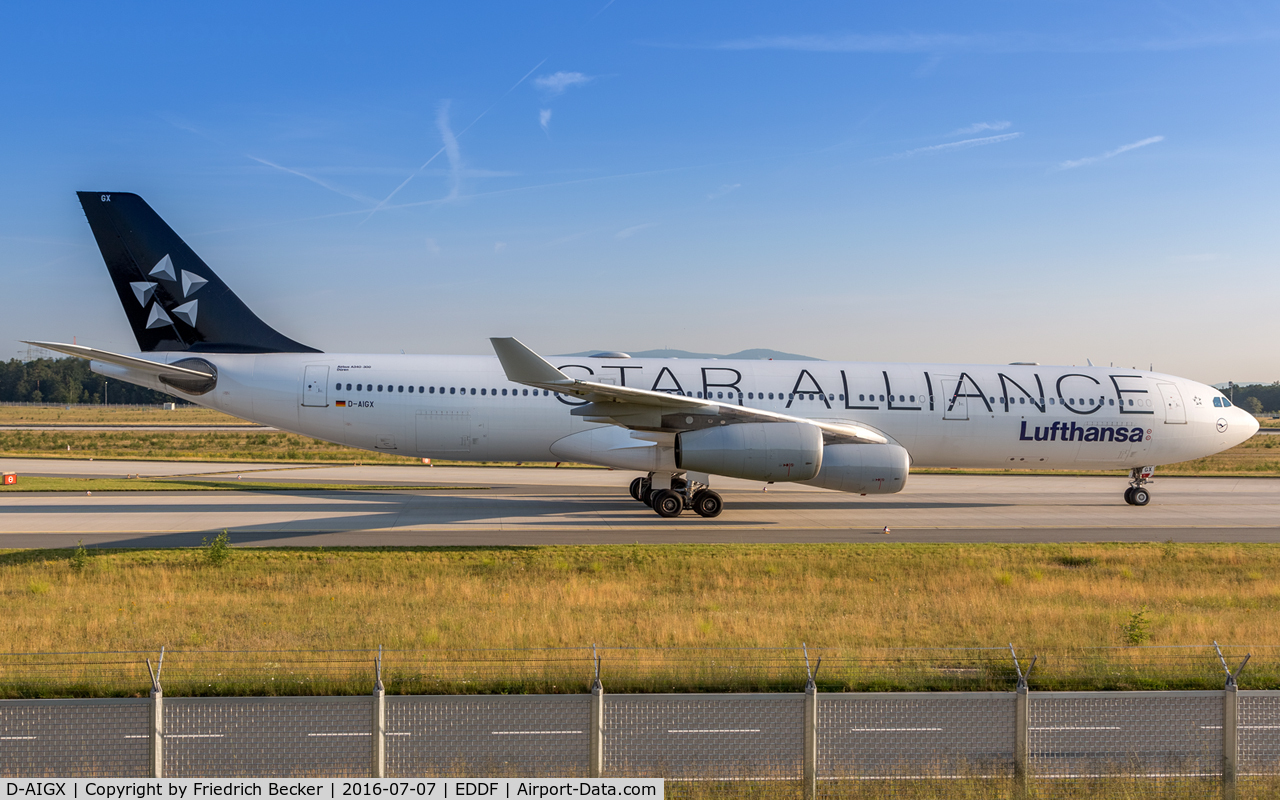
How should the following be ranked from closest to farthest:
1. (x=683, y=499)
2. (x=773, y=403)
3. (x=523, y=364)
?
1. (x=523, y=364)
2. (x=683, y=499)
3. (x=773, y=403)

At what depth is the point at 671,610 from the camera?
506 inches

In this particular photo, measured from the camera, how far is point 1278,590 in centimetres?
1468

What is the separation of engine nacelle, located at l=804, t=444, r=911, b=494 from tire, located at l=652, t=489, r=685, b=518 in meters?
3.99

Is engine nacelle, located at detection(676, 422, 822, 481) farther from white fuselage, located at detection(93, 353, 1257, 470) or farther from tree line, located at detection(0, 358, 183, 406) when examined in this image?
tree line, located at detection(0, 358, 183, 406)

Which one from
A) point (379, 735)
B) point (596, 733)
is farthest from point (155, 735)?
point (596, 733)

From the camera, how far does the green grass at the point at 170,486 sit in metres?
27.7

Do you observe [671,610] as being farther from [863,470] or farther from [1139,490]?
[1139,490]

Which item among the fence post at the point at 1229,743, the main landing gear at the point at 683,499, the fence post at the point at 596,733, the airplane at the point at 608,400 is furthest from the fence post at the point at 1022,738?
the main landing gear at the point at 683,499

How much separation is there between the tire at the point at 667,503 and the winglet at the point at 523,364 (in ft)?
18.3

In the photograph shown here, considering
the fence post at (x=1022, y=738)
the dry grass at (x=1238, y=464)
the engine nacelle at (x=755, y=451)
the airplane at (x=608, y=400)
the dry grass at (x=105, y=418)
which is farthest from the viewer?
the dry grass at (x=105, y=418)

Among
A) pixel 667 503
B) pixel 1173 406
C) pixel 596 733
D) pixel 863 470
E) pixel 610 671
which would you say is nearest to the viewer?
pixel 596 733

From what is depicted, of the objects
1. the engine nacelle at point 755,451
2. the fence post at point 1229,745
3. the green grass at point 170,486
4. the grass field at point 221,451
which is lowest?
the fence post at point 1229,745

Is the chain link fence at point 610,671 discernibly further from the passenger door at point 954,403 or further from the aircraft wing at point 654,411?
the passenger door at point 954,403

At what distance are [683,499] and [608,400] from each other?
4216mm
